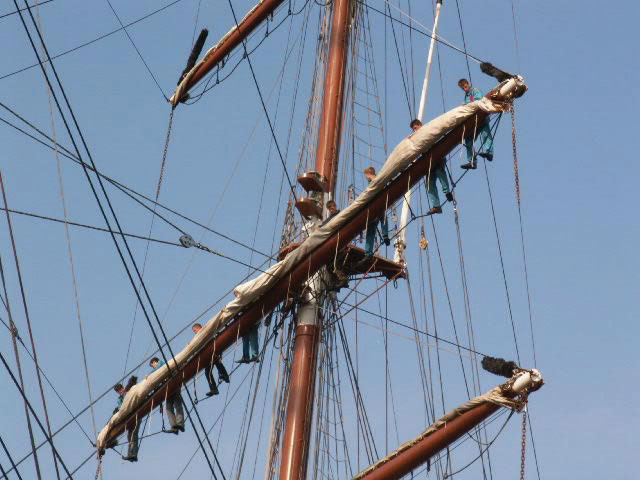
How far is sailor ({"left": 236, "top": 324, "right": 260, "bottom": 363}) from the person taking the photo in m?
19.1

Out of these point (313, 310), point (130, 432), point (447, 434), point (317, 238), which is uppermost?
point (317, 238)

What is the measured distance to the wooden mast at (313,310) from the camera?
1772 cm

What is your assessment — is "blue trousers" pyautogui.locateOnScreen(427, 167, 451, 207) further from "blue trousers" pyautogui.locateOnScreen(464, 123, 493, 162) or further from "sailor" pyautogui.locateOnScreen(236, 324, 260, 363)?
"sailor" pyautogui.locateOnScreen(236, 324, 260, 363)

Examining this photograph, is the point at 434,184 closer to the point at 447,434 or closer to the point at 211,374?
the point at 447,434

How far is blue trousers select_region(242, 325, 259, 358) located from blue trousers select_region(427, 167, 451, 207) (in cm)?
316

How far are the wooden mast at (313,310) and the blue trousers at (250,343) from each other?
1.77ft

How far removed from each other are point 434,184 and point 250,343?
11.2ft

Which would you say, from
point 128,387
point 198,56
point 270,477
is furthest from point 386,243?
point 198,56

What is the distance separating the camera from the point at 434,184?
17.9 metres

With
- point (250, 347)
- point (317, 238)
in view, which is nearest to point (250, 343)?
point (250, 347)

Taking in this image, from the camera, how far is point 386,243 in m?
18.1

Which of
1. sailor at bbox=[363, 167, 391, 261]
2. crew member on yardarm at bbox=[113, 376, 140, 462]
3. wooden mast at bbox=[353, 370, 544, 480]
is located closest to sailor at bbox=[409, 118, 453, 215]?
sailor at bbox=[363, 167, 391, 261]

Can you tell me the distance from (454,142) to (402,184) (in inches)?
32.6

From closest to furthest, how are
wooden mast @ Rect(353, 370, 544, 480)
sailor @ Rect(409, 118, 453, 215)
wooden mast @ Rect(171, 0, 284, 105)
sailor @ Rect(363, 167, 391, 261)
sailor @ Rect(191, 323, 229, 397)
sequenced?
1. wooden mast @ Rect(353, 370, 544, 480)
2. sailor @ Rect(409, 118, 453, 215)
3. sailor @ Rect(363, 167, 391, 261)
4. sailor @ Rect(191, 323, 229, 397)
5. wooden mast @ Rect(171, 0, 284, 105)
